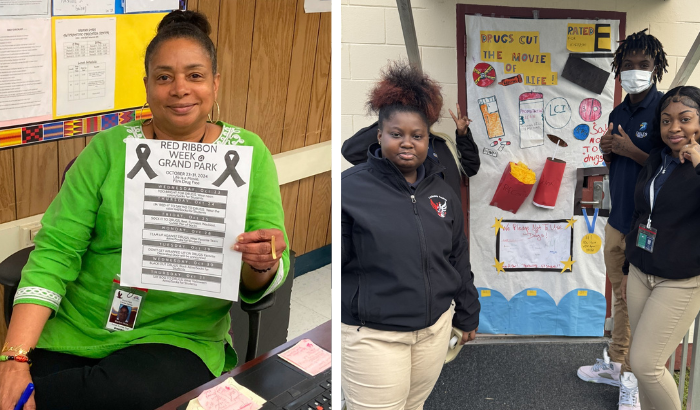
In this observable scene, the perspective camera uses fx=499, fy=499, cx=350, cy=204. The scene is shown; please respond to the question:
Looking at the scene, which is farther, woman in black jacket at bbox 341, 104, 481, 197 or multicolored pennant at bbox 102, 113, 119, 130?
multicolored pennant at bbox 102, 113, 119, 130

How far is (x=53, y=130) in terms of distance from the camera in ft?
3.21

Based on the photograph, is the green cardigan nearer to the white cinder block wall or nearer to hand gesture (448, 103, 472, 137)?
the white cinder block wall

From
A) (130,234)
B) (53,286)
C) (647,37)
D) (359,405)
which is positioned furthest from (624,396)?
(53,286)

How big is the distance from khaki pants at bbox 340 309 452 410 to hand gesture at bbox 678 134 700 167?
1.38 feet

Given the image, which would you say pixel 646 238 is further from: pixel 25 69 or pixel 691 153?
pixel 25 69

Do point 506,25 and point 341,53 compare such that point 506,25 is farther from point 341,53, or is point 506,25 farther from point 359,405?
point 359,405

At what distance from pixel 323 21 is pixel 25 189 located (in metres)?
0.68

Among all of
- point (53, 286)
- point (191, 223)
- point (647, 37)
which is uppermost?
point (647, 37)

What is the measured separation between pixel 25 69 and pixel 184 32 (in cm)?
34

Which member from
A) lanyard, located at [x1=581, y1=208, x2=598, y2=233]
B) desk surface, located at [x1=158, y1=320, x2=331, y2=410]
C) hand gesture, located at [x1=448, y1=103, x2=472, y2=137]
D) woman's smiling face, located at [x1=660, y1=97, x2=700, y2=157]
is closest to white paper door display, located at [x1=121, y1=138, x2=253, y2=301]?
desk surface, located at [x1=158, y1=320, x2=331, y2=410]

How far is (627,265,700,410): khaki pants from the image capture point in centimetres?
79

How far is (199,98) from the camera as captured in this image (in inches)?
32.4

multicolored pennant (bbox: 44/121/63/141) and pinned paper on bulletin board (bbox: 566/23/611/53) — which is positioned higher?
pinned paper on bulletin board (bbox: 566/23/611/53)

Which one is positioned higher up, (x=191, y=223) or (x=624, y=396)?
(x=191, y=223)
